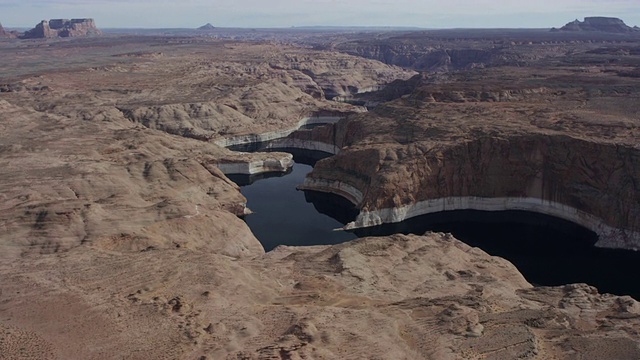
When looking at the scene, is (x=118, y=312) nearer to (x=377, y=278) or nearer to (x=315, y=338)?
(x=315, y=338)

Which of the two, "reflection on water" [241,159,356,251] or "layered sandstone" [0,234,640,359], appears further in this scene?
"reflection on water" [241,159,356,251]

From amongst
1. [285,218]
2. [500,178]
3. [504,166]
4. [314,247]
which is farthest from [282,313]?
[504,166]

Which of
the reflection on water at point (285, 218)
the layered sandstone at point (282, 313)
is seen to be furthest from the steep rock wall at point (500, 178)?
the layered sandstone at point (282, 313)

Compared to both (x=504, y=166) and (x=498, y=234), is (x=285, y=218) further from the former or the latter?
(x=504, y=166)

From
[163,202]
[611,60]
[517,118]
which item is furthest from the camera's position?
[611,60]

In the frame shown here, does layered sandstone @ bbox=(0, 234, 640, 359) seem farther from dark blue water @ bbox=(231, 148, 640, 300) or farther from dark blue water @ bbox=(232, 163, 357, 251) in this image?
dark blue water @ bbox=(232, 163, 357, 251)

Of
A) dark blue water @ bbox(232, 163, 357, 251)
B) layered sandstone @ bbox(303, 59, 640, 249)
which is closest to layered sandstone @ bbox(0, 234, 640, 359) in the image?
dark blue water @ bbox(232, 163, 357, 251)

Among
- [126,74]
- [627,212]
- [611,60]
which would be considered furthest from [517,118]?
[126,74]
